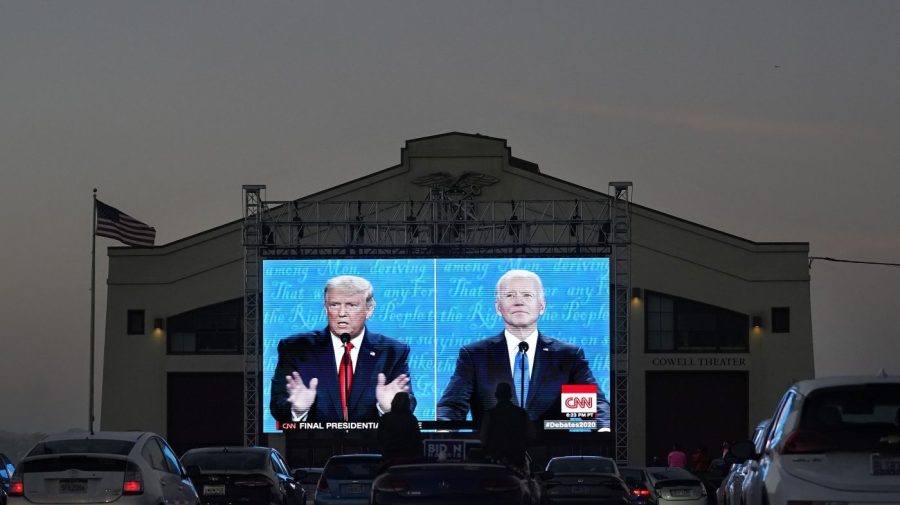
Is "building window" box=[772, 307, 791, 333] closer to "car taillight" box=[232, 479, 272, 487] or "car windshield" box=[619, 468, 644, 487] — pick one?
"car windshield" box=[619, 468, 644, 487]

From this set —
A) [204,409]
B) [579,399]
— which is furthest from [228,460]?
[204,409]

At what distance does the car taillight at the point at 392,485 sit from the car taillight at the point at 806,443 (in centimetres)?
424

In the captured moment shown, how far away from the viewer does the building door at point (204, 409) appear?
5119 centimetres

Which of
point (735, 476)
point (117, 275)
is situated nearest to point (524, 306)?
point (117, 275)

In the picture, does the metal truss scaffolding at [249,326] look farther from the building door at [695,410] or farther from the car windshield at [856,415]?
the car windshield at [856,415]

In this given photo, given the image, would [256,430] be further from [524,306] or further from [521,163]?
[521,163]

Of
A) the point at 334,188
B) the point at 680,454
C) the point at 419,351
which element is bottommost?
the point at 680,454

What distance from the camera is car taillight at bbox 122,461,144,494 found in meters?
17.1

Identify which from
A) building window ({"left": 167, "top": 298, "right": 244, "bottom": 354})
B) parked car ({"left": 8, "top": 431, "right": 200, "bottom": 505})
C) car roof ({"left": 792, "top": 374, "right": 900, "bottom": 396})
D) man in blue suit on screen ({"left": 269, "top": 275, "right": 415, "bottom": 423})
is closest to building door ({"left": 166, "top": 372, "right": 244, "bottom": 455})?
building window ({"left": 167, "top": 298, "right": 244, "bottom": 354})

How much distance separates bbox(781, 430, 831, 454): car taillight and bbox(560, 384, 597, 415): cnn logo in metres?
30.4

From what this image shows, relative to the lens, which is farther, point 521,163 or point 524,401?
point 521,163

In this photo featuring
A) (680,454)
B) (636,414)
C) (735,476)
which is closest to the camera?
(735,476)

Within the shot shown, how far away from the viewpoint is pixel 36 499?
17016mm

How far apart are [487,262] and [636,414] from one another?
989cm
